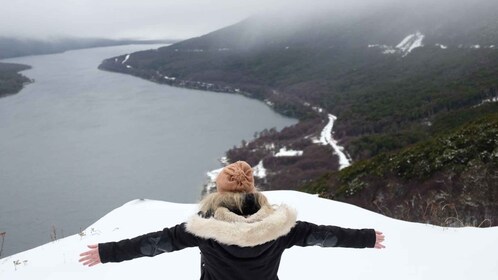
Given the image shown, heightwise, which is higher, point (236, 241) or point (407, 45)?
point (236, 241)

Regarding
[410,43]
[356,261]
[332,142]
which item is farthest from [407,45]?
[356,261]

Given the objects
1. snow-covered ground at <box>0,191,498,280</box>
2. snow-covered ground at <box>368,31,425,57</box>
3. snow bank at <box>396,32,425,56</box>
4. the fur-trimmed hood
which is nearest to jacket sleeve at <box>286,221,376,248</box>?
the fur-trimmed hood

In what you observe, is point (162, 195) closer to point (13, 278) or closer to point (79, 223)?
point (79, 223)

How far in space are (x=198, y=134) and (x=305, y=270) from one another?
186 ft

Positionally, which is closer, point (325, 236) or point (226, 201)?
point (226, 201)

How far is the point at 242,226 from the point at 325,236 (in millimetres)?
442

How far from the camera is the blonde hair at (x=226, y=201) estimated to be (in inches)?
66.4

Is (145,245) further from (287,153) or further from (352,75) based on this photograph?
(352,75)

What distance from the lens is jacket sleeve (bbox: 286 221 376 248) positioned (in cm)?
184

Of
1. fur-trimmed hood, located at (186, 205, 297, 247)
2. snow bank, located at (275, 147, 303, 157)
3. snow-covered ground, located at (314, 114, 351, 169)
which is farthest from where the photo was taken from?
snow bank, located at (275, 147, 303, 157)

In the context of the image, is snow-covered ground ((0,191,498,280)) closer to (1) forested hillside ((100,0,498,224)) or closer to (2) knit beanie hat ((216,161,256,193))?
(2) knit beanie hat ((216,161,256,193))

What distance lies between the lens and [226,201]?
1700 millimetres

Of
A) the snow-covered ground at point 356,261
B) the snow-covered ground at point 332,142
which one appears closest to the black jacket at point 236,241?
the snow-covered ground at point 356,261

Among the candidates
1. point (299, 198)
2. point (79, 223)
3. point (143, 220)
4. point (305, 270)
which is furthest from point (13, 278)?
point (79, 223)
